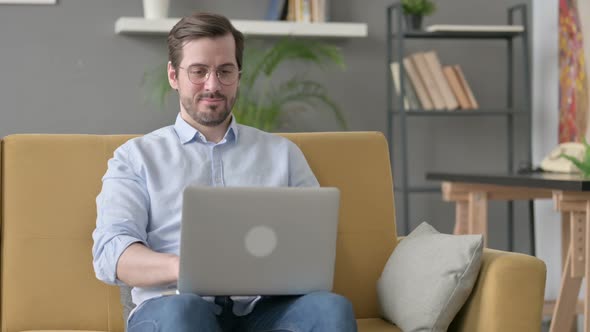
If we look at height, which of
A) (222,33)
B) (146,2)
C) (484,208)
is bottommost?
(484,208)

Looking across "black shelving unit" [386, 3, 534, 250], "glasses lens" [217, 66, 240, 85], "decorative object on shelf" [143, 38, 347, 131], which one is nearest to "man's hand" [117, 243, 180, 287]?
"glasses lens" [217, 66, 240, 85]

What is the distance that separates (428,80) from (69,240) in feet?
8.49

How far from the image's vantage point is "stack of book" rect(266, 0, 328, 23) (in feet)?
15.2

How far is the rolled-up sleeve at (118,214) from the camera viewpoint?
2.11 m

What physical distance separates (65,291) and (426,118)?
288 centimetres

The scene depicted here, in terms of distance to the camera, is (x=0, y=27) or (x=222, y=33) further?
(x=0, y=27)

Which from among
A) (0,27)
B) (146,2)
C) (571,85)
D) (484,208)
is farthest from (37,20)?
(571,85)

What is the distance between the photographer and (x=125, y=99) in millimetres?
4570

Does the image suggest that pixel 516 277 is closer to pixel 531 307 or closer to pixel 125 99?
pixel 531 307

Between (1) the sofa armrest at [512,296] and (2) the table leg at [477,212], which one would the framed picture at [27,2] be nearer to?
(2) the table leg at [477,212]

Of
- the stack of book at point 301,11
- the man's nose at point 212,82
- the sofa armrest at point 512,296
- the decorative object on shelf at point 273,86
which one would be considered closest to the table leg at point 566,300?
the sofa armrest at point 512,296

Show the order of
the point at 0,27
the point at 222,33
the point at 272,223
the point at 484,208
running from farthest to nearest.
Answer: the point at 0,27 → the point at 484,208 → the point at 222,33 → the point at 272,223

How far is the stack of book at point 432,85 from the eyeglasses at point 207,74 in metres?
2.38

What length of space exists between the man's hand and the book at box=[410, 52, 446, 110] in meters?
2.76
